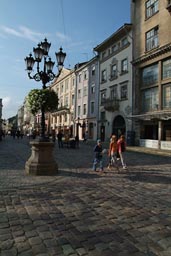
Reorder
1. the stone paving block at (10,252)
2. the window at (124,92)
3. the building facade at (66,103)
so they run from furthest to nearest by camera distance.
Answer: the building facade at (66,103), the window at (124,92), the stone paving block at (10,252)

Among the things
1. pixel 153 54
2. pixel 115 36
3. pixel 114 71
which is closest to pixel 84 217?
pixel 153 54

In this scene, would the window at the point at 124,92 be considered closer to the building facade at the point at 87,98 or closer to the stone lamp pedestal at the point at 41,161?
the building facade at the point at 87,98

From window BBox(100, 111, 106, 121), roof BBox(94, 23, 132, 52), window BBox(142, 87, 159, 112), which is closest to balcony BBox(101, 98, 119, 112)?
window BBox(100, 111, 106, 121)

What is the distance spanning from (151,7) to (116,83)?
10.2 meters

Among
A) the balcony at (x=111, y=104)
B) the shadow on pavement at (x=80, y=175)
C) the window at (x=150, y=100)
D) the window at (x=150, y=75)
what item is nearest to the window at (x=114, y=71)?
the balcony at (x=111, y=104)

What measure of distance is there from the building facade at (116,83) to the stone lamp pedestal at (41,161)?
2258 cm

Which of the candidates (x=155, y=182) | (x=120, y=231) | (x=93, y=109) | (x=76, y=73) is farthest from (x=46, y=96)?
(x=76, y=73)

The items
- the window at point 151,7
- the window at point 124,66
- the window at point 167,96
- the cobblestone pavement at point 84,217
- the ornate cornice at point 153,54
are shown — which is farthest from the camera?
the window at point 124,66

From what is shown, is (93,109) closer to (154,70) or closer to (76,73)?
(76,73)

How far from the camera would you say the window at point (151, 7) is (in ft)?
98.1

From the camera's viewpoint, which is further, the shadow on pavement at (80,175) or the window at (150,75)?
the window at (150,75)

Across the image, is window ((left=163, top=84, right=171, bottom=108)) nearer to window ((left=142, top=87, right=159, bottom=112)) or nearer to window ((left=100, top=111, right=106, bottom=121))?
window ((left=142, top=87, right=159, bottom=112))

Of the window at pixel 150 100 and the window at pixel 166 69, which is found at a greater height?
the window at pixel 166 69

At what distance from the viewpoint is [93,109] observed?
1735 inches
